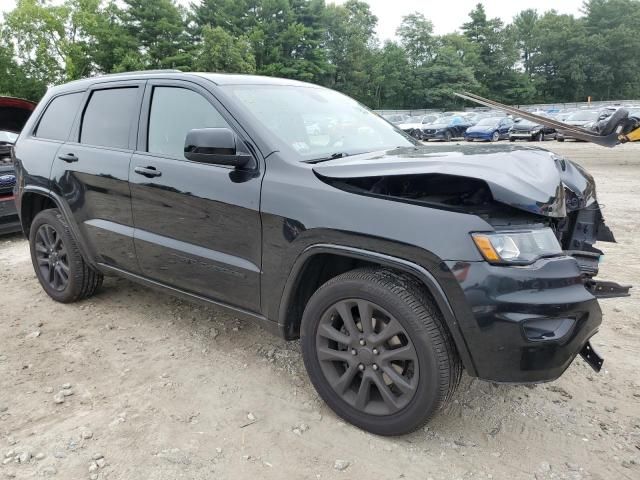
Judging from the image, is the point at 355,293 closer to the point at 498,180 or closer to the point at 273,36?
the point at 498,180

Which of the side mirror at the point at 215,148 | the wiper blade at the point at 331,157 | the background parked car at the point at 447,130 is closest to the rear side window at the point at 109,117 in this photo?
the side mirror at the point at 215,148

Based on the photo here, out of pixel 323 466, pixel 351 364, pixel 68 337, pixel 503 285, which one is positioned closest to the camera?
pixel 503 285

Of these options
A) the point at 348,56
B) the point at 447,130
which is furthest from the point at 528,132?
the point at 348,56

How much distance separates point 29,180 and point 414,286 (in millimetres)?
3514

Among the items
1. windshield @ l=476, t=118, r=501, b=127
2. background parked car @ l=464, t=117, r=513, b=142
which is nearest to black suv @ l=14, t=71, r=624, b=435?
background parked car @ l=464, t=117, r=513, b=142

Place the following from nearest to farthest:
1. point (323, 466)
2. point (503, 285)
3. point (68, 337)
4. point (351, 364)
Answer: point (503, 285) → point (323, 466) → point (351, 364) → point (68, 337)

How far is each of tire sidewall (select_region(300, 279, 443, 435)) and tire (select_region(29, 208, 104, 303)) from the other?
7.61 feet

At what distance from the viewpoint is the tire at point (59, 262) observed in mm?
4211

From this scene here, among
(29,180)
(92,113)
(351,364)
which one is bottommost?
(351,364)

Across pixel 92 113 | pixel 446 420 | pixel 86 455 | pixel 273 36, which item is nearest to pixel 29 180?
pixel 92 113

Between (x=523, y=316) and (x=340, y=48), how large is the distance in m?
72.4

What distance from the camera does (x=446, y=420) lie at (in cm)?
278

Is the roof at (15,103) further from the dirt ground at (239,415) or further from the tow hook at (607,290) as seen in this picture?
the tow hook at (607,290)

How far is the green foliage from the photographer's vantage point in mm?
43094
